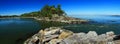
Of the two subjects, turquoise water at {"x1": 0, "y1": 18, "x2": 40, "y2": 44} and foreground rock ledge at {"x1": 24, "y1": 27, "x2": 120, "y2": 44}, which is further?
turquoise water at {"x1": 0, "y1": 18, "x2": 40, "y2": 44}

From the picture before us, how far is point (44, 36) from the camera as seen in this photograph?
123 ft

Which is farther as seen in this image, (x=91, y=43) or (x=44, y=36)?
(x=44, y=36)

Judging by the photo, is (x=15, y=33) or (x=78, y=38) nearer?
(x=78, y=38)

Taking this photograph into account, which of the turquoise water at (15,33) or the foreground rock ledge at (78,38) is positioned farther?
the turquoise water at (15,33)

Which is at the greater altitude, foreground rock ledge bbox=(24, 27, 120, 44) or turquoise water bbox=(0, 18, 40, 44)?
foreground rock ledge bbox=(24, 27, 120, 44)

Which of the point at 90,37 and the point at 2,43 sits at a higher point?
the point at 90,37

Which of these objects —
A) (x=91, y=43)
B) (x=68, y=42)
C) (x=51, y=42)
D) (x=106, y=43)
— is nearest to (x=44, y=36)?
(x=51, y=42)

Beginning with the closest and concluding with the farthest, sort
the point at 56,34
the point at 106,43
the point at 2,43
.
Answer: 1. the point at 106,43
2. the point at 56,34
3. the point at 2,43

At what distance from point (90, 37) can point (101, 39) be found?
2098 mm

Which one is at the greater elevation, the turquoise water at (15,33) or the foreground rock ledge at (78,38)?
the foreground rock ledge at (78,38)

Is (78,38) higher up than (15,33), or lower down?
higher up

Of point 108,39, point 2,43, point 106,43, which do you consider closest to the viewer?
point 106,43

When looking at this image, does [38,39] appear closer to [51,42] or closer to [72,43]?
[51,42]

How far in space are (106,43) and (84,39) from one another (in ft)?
12.9
